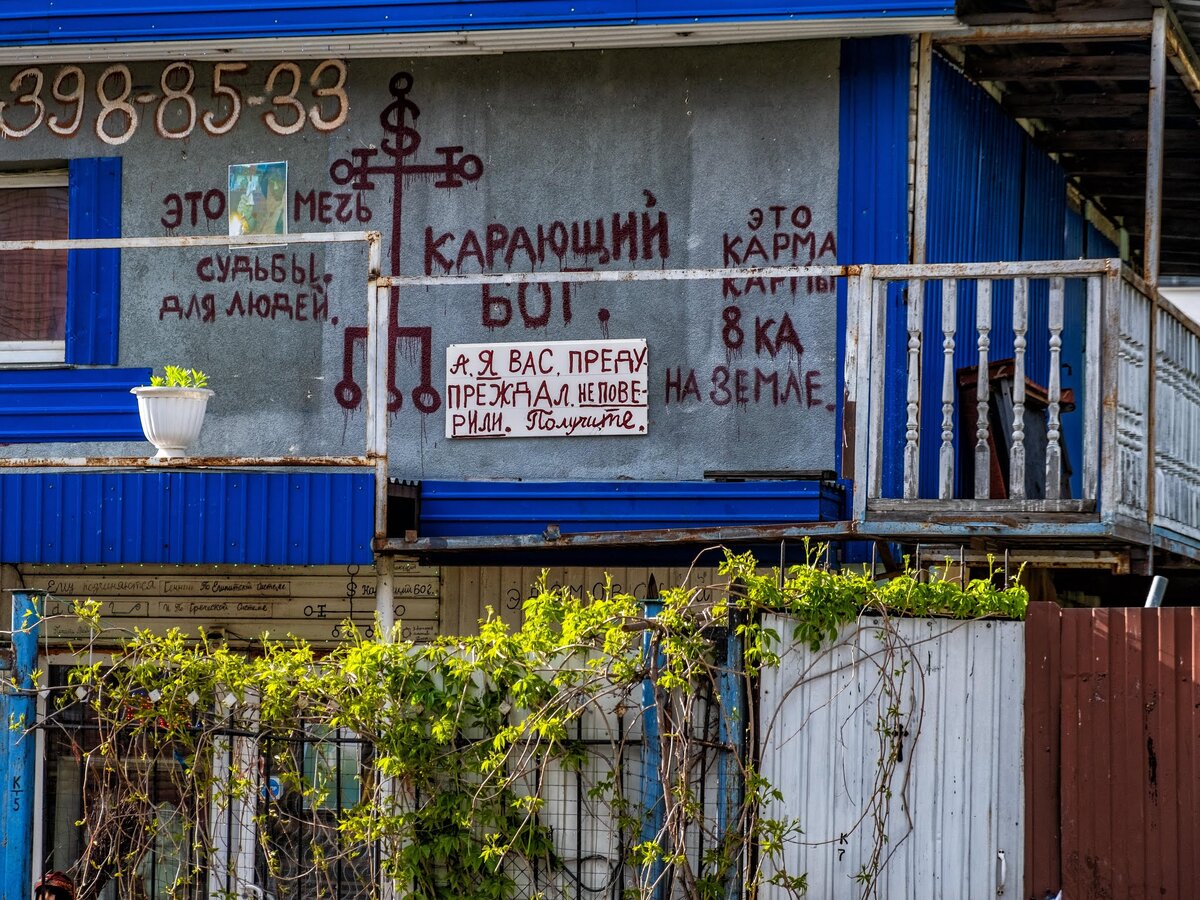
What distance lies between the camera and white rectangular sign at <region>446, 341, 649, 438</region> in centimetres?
937

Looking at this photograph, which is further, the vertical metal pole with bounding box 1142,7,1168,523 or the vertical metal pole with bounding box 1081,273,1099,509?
the vertical metal pole with bounding box 1142,7,1168,523

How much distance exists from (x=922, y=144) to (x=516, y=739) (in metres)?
4.17

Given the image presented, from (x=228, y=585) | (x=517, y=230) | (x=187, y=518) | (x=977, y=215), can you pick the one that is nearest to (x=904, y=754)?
(x=187, y=518)

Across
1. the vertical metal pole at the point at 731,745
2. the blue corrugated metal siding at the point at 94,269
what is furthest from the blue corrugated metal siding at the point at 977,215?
the blue corrugated metal siding at the point at 94,269

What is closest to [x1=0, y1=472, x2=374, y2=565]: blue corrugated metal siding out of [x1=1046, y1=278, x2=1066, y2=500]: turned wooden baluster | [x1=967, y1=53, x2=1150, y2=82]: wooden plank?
[x1=1046, y1=278, x2=1066, y2=500]: turned wooden baluster

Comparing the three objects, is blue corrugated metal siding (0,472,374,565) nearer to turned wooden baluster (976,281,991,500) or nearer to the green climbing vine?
the green climbing vine

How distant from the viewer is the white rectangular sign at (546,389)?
30.7 feet

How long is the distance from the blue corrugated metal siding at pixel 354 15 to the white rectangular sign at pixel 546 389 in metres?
1.73

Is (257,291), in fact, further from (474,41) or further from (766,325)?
(766,325)

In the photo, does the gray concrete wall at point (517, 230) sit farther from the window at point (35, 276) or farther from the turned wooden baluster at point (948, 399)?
the turned wooden baluster at point (948, 399)

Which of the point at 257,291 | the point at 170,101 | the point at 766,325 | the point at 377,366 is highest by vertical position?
the point at 170,101

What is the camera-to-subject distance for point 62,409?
10.1 metres

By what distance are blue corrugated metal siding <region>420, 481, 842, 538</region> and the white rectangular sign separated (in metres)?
0.37

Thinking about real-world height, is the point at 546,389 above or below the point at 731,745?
above
